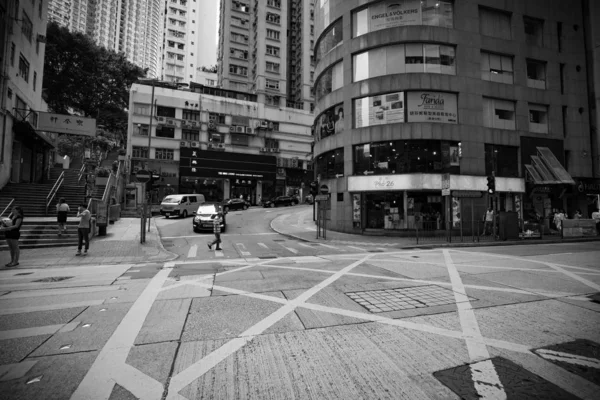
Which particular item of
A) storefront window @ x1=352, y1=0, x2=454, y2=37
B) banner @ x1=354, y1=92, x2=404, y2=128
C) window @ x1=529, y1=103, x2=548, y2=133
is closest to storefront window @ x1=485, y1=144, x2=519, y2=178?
window @ x1=529, y1=103, x2=548, y2=133

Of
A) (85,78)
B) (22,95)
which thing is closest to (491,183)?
(22,95)

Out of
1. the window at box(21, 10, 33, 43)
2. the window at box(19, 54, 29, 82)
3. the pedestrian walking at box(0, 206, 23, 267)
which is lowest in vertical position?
the pedestrian walking at box(0, 206, 23, 267)

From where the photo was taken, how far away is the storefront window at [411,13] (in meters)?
20.8

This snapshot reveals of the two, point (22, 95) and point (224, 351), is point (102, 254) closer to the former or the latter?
point (224, 351)

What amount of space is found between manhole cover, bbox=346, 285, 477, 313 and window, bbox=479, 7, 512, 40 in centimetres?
2490

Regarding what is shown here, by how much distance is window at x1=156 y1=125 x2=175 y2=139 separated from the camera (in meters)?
41.6

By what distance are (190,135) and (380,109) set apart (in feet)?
109

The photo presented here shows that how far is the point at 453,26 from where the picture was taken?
21.0 metres

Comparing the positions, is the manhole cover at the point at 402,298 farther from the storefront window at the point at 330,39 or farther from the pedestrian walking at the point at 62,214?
the storefront window at the point at 330,39

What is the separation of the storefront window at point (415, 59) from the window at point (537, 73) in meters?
8.12

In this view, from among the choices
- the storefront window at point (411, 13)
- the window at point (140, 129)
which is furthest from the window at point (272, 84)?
the storefront window at point (411, 13)

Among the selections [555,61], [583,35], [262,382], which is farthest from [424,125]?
[262,382]

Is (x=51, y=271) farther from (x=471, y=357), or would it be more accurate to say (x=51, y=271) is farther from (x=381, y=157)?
(x=381, y=157)

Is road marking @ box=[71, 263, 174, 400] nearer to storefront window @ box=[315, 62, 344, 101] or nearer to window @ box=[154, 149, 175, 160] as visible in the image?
storefront window @ box=[315, 62, 344, 101]
